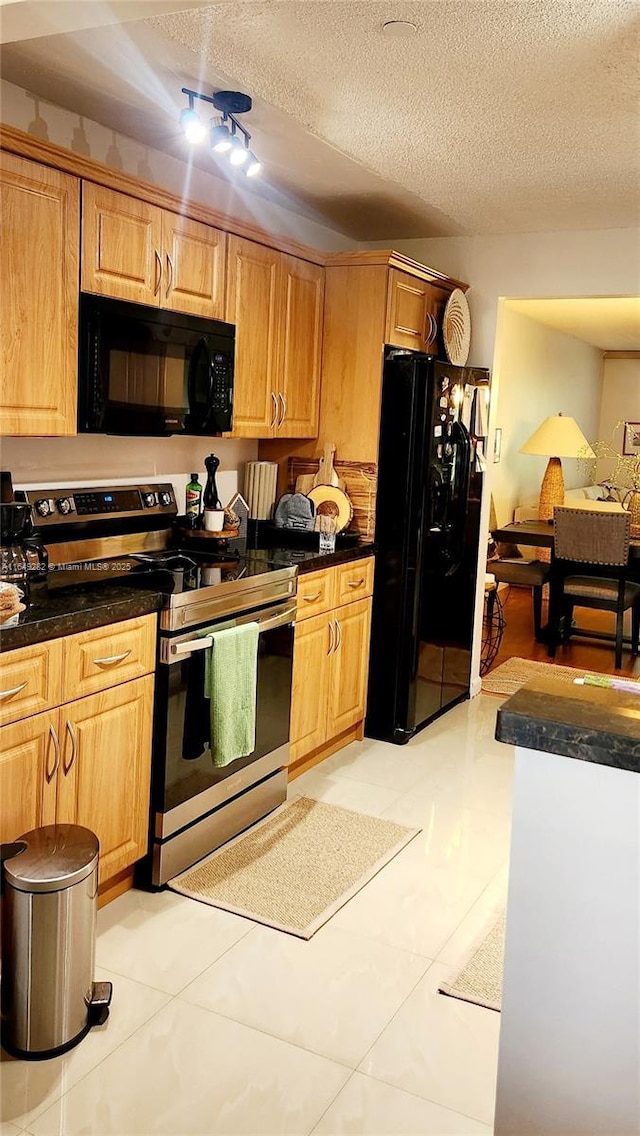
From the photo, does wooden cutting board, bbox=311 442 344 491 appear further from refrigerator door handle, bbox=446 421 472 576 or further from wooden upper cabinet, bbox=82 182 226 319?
wooden upper cabinet, bbox=82 182 226 319

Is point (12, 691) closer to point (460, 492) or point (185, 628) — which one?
point (185, 628)

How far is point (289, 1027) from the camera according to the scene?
2.28 m

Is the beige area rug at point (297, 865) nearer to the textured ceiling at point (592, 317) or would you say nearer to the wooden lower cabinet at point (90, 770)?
the wooden lower cabinet at point (90, 770)

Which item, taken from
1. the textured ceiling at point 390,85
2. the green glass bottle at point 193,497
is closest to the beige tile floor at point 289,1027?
the green glass bottle at point 193,497

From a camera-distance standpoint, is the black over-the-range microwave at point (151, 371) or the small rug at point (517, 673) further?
the small rug at point (517, 673)

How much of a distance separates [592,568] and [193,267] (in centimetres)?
388

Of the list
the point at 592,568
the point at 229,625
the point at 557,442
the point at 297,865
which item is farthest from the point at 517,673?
the point at 229,625

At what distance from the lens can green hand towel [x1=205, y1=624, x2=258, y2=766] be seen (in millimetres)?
2949

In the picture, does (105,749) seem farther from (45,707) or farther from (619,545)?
(619,545)

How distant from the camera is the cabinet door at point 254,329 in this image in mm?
3553

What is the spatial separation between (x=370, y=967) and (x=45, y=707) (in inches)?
45.2

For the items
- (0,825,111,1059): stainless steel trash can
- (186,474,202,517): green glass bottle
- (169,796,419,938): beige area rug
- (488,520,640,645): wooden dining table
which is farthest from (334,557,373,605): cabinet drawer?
(488,520,640,645): wooden dining table

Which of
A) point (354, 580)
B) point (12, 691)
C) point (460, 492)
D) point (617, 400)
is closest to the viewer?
point (12, 691)

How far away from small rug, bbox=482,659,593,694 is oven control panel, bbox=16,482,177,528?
8.00ft
